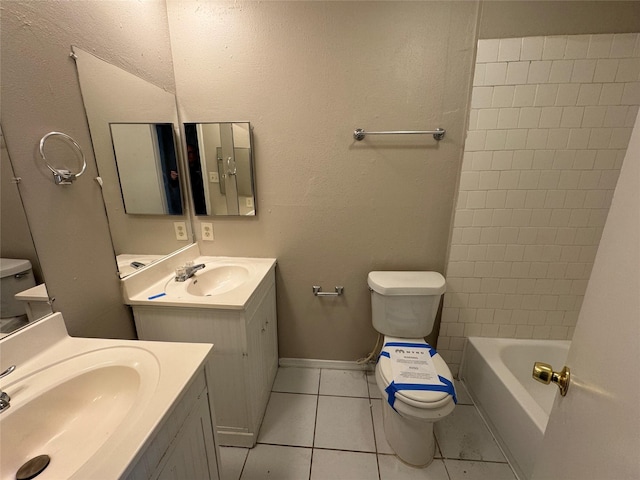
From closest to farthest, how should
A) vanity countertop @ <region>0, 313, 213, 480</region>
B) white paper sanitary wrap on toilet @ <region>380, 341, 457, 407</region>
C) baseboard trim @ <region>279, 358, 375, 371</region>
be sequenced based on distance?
vanity countertop @ <region>0, 313, 213, 480</region>
white paper sanitary wrap on toilet @ <region>380, 341, 457, 407</region>
baseboard trim @ <region>279, 358, 375, 371</region>

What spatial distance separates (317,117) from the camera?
1.48 meters

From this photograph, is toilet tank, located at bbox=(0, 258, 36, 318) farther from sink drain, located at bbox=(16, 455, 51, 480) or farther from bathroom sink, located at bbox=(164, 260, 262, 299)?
bathroom sink, located at bbox=(164, 260, 262, 299)

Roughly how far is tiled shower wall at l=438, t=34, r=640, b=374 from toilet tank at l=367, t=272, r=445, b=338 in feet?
0.67

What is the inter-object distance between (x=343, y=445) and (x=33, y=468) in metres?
1.20

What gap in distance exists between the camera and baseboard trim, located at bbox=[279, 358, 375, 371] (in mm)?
1854

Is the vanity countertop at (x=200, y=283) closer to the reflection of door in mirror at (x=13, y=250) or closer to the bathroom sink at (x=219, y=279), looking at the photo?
the bathroom sink at (x=219, y=279)

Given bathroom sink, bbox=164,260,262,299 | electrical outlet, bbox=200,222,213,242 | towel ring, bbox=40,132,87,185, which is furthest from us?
electrical outlet, bbox=200,222,213,242

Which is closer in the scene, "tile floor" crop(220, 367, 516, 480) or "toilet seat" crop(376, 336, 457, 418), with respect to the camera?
"toilet seat" crop(376, 336, 457, 418)

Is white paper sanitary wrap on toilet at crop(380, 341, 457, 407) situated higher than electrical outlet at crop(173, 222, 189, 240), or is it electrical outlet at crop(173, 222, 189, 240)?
electrical outlet at crop(173, 222, 189, 240)

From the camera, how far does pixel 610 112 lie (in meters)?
1.32

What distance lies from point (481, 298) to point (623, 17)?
59.5 inches

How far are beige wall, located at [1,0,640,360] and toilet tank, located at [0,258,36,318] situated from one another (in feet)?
0.43

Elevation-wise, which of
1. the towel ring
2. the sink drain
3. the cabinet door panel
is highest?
the towel ring

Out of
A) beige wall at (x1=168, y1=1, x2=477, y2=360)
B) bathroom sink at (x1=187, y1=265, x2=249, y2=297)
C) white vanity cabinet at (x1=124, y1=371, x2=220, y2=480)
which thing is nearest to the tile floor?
white vanity cabinet at (x1=124, y1=371, x2=220, y2=480)
